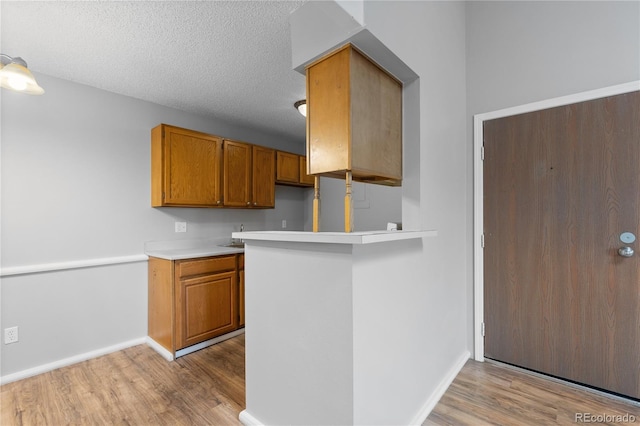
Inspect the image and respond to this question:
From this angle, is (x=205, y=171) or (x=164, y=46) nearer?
(x=164, y=46)

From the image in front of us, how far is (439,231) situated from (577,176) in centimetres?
102

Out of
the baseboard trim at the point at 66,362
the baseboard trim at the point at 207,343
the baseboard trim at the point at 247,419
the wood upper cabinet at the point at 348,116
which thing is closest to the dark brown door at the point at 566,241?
the wood upper cabinet at the point at 348,116

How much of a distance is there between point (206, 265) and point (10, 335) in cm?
143

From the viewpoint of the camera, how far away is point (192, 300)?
263cm

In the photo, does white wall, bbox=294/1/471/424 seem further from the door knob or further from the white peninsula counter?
the door knob

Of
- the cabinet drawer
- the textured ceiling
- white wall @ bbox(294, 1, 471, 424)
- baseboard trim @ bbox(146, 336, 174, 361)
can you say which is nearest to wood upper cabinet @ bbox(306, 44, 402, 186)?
white wall @ bbox(294, 1, 471, 424)

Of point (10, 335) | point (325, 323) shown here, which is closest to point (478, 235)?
point (325, 323)

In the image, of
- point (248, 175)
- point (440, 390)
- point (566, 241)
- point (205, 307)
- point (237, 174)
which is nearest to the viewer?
point (440, 390)

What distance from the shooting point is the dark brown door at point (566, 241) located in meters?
1.87

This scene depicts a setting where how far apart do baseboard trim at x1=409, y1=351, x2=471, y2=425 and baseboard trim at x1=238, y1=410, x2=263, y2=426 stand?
0.86 metres

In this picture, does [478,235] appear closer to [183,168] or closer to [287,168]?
[287,168]

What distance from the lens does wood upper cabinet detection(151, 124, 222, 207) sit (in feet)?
9.16

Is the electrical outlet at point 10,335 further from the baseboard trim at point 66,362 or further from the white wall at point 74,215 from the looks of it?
the baseboard trim at point 66,362

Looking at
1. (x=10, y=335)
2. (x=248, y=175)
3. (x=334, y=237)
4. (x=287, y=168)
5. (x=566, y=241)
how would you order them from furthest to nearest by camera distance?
(x=287, y=168) → (x=248, y=175) → (x=10, y=335) → (x=566, y=241) → (x=334, y=237)
